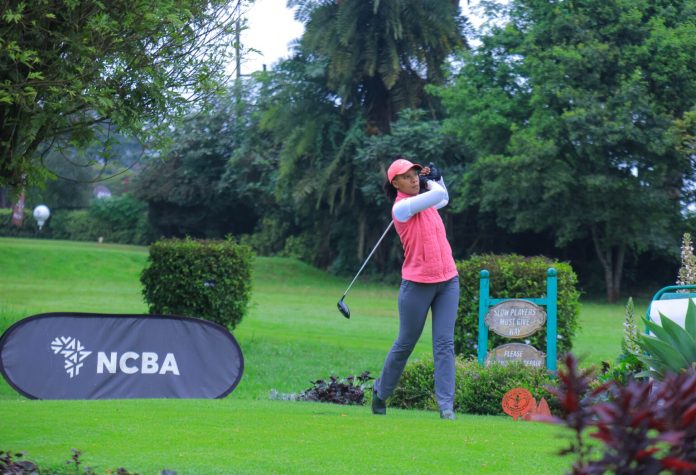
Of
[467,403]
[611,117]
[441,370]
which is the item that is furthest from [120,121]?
[611,117]

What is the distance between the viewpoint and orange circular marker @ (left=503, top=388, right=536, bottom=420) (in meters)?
8.72

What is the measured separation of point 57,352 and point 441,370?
4188 millimetres

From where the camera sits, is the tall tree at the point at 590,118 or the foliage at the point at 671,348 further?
the tall tree at the point at 590,118

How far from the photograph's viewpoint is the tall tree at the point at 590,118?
31.3 metres

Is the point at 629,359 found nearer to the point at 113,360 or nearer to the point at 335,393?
the point at 335,393

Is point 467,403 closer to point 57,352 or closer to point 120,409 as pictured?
point 120,409

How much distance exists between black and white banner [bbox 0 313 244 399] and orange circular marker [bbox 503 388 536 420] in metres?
3.18

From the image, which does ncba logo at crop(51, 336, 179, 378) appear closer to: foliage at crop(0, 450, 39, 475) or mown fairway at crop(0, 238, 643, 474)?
mown fairway at crop(0, 238, 643, 474)

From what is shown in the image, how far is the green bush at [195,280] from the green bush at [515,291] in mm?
4539

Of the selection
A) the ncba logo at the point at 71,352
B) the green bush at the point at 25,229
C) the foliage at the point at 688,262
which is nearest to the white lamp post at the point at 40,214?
the green bush at the point at 25,229

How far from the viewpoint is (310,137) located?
38.1m

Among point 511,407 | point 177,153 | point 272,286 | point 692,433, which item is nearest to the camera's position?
point 692,433

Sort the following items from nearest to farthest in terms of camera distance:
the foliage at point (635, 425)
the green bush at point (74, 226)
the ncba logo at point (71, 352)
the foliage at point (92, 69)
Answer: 1. the foliage at point (635, 425)
2. the foliage at point (92, 69)
3. the ncba logo at point (71, 352)
4. the green bush at point (74, 226)

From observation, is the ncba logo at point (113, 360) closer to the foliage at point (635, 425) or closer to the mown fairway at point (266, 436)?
the mown fairway at point (266, 436)
